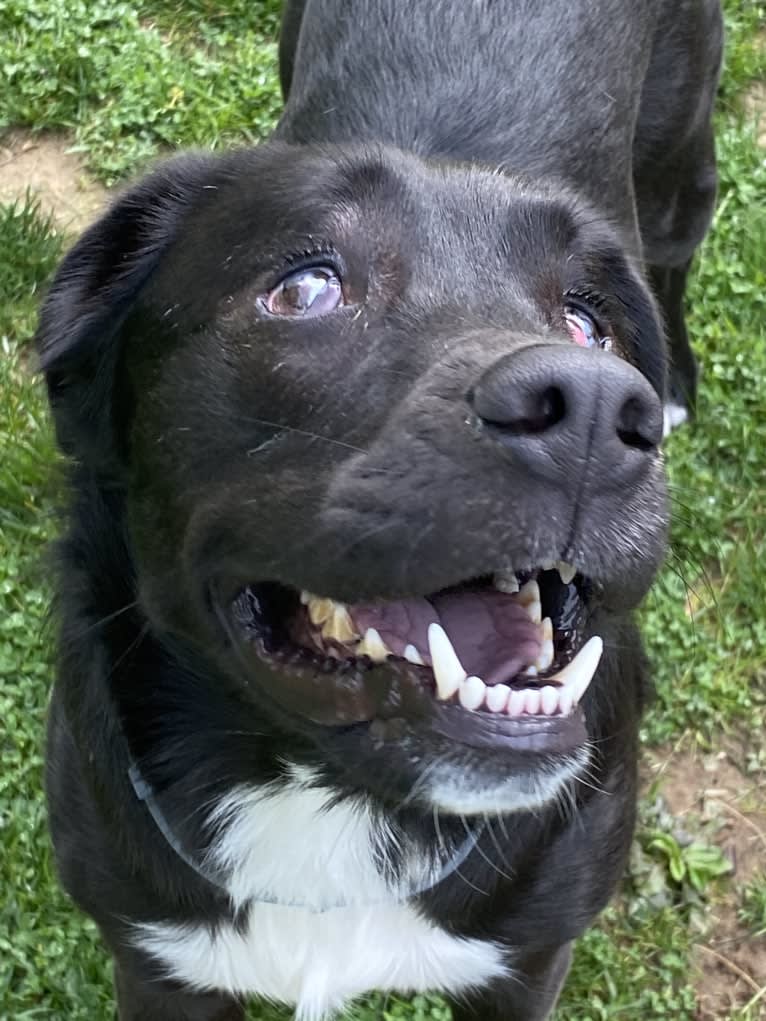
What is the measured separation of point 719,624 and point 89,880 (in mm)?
1986

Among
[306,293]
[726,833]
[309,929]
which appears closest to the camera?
[306,293]

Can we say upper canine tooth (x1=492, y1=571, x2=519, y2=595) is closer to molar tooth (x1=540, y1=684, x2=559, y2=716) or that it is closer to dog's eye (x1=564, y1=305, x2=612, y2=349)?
molar tooth (x1=540, y1=684, x2=559, y2=716)

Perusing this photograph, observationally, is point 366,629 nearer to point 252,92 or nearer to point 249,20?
point 252,92

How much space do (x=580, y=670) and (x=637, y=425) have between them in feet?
1.22

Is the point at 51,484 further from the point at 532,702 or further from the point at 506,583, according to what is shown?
the point at 532,702

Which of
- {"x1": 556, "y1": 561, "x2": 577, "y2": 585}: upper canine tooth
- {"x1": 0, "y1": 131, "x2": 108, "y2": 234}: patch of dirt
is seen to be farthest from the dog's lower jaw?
{"x1": 0, "y1": 131, "x2": 108, "y2": 234}: patch of dirt

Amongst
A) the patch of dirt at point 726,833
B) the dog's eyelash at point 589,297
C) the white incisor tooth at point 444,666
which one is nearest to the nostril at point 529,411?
the white incisor tooth at point 444,666

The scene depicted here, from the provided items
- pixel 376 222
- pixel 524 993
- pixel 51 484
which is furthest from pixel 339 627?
pixel 524 993

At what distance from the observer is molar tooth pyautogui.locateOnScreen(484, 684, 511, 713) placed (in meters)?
1.74

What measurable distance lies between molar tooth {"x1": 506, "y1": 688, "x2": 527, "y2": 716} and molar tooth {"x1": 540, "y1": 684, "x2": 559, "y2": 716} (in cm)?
3

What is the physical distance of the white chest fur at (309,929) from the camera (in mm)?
2291

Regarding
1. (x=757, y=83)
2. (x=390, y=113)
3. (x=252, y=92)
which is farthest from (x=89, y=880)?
(x=757, y=83)

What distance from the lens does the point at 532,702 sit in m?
1.78

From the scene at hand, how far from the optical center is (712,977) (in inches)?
129
